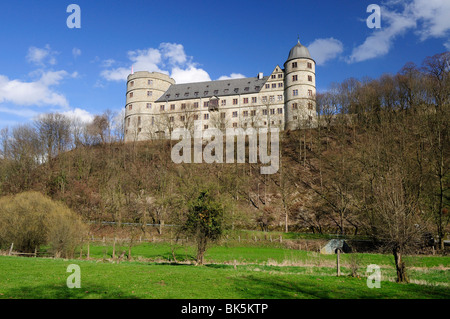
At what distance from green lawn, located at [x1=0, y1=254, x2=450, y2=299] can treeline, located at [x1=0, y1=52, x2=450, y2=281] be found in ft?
50.5

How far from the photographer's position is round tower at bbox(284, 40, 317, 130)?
234 feet

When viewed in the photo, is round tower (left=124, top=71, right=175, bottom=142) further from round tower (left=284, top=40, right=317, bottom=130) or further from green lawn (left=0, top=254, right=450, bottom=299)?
green lawn (left=0, top=254, right=450, bottom=299)

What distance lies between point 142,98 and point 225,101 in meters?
23.6

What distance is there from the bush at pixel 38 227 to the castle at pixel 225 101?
1563 inches

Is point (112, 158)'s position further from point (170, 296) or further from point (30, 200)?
point (170, 296)

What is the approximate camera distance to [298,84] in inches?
2874

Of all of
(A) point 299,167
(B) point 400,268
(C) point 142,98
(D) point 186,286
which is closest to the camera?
(D) point 186,286

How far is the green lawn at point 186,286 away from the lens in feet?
36.4

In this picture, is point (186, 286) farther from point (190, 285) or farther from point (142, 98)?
point (142, 98)

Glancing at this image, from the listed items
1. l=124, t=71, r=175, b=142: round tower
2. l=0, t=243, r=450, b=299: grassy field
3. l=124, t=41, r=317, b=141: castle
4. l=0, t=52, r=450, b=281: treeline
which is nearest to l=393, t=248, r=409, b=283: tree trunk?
l=0, t=243, r=450, b=299: grassy field

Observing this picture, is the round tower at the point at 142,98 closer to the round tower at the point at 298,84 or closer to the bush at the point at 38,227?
the round tower at the point at 298,84

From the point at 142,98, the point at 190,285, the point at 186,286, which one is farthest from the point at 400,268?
the point at 142,98
